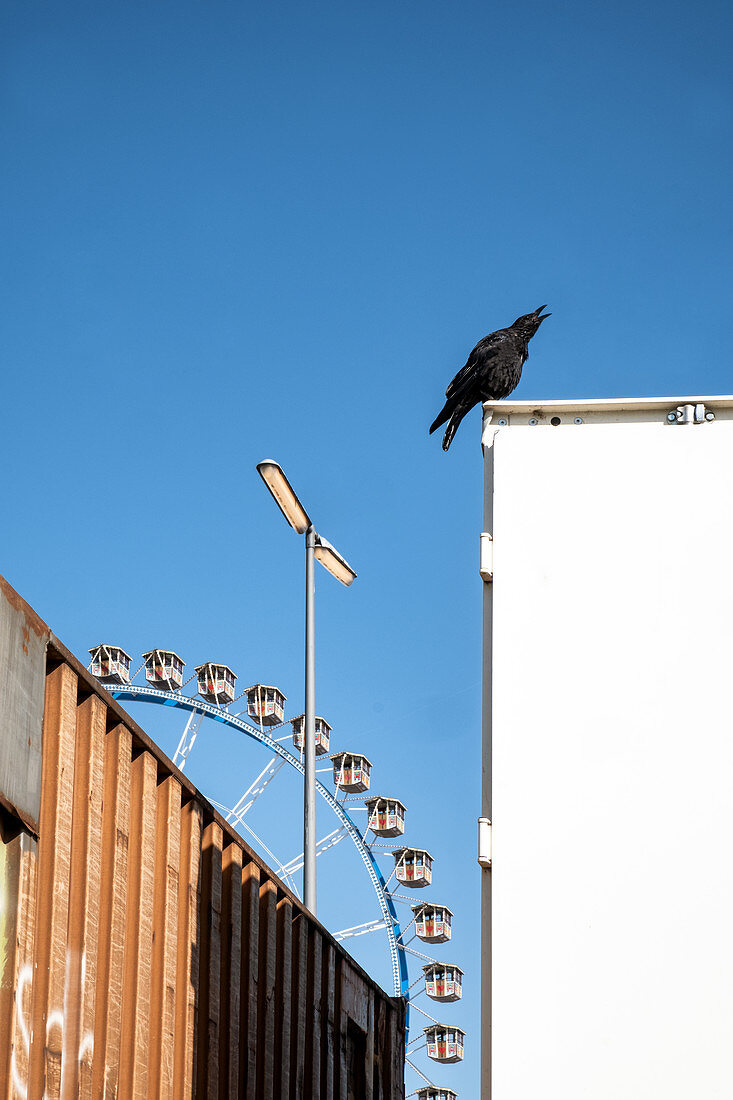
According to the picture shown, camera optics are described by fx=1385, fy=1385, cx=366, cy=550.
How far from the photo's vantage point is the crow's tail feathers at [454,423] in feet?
29.4

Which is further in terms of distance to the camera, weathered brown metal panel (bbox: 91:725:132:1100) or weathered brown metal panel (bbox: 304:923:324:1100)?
weathered brown metal panel (bbox: 304:923:324:1100)

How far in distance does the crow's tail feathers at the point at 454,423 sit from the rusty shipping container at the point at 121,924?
2964 mm

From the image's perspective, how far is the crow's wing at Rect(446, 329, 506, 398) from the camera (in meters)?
8.85

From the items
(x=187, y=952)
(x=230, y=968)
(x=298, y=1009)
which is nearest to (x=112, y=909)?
(x=187, y=952)

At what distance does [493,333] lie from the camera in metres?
9.07

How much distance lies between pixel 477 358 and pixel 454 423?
1.48 ft

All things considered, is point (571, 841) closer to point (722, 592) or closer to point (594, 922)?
point (594, 922)

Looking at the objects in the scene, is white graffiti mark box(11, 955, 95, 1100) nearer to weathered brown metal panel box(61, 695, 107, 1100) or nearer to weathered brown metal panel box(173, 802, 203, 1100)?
weathered brown metal panel box(61, 695, 107, 1100)

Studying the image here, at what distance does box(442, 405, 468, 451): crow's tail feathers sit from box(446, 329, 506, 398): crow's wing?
4.4 inches

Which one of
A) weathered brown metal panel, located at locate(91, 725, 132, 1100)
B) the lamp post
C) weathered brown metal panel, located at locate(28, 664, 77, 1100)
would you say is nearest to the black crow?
the lamp post

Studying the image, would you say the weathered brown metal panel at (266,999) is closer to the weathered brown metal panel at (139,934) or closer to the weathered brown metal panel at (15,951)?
the weathered brown metal panel at (139,934)

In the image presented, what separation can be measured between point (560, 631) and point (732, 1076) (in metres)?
1.36

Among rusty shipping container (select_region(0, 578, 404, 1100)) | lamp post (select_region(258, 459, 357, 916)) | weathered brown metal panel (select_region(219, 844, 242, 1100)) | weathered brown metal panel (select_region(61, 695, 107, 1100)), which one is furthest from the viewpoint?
lamp post (select_region(258, 459, 357, 916))

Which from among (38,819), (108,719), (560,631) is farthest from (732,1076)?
(108,719)
